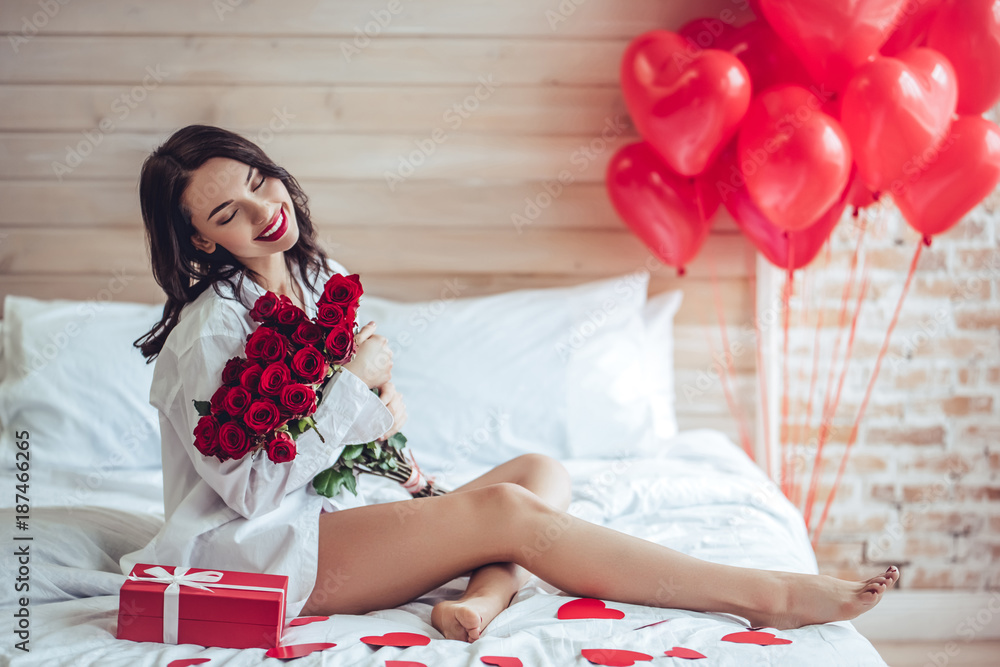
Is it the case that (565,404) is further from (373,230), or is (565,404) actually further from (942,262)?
(942,262)

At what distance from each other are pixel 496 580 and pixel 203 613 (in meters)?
0.40

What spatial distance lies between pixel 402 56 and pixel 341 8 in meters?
0.20

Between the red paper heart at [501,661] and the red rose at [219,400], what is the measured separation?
471 mm

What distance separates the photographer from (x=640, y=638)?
102cm

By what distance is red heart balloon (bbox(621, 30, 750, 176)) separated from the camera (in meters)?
1.66

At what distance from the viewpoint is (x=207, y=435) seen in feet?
3.45

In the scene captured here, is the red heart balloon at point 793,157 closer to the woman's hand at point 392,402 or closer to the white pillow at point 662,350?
the white pillow at point 662,350

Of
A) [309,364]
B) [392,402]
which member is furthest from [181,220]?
[392,402]

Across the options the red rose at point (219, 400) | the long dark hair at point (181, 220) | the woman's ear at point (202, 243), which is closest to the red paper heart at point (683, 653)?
the red rose at point (219, 400)

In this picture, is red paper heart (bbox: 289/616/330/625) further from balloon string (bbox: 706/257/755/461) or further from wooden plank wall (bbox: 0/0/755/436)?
balloon string (bbox: 706/257/755/461)

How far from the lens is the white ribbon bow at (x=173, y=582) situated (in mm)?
1021

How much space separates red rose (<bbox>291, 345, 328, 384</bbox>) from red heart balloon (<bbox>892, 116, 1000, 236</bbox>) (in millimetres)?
1322

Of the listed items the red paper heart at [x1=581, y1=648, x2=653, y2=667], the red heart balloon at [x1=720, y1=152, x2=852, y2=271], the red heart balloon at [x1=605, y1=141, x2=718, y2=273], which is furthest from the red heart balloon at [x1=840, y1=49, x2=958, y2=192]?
the red paper heart at [x1=581, y1=648, x2=653, y2=667]

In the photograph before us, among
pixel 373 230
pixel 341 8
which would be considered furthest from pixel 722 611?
pixel 341 8
